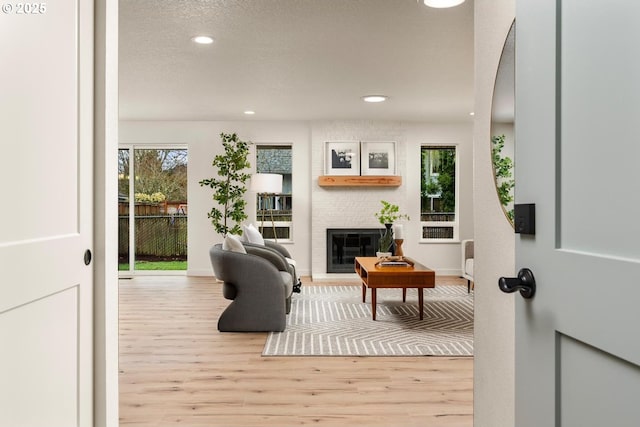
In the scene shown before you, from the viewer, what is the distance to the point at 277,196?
25.8 feet

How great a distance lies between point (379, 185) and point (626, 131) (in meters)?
6.73

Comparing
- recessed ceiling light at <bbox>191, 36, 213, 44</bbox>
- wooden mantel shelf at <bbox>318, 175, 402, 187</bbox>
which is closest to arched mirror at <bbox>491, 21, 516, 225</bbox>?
recessed ceiling light at <bbox>191, 36, 213, 44</bbox>

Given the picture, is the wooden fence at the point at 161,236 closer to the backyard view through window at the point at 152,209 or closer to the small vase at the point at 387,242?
the backyard view through window at the point at 152,209

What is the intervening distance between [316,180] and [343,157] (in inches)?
22.5

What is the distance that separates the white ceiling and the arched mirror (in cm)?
168

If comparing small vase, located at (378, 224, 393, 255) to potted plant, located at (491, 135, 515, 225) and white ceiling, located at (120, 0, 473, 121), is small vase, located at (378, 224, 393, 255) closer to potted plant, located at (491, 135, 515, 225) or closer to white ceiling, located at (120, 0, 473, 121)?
white ceiling, located at (120, 0, 473, 121)

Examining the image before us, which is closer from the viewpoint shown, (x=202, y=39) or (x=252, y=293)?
(x=202, y=39)

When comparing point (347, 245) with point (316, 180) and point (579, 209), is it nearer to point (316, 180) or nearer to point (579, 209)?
point (316, 180)

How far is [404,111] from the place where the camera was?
6.90 meters

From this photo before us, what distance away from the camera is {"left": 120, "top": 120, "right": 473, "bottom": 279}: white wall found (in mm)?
7652

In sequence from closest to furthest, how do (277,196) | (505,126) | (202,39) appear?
(505,126) → (202,39) → (277,196)

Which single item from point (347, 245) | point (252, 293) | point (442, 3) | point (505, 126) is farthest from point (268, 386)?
point (347, 245)

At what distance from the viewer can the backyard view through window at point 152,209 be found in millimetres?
7688
